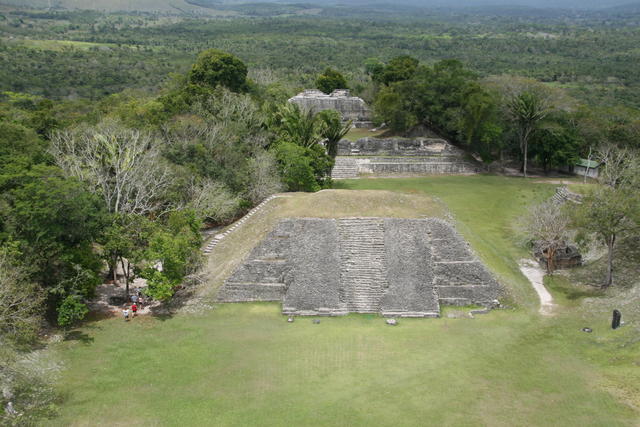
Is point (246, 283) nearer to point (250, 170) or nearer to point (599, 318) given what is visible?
point (250, 170)

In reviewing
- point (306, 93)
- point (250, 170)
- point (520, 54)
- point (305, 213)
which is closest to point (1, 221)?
point (305, 213)

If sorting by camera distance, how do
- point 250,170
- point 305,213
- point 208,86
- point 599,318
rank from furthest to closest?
point 208,86 → point 250,170 → point 305,213 → point 599,318

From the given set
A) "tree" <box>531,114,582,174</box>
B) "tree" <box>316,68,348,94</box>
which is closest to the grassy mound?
"tree" <box>531,114,582,174</box>

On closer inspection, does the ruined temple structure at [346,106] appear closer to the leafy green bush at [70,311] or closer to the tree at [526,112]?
the tree at [526,112]

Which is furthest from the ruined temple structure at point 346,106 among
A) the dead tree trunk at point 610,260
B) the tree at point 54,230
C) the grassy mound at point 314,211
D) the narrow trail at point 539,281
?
the tree at point 54,230

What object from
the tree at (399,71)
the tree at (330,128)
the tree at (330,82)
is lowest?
the tree at (330,128)
